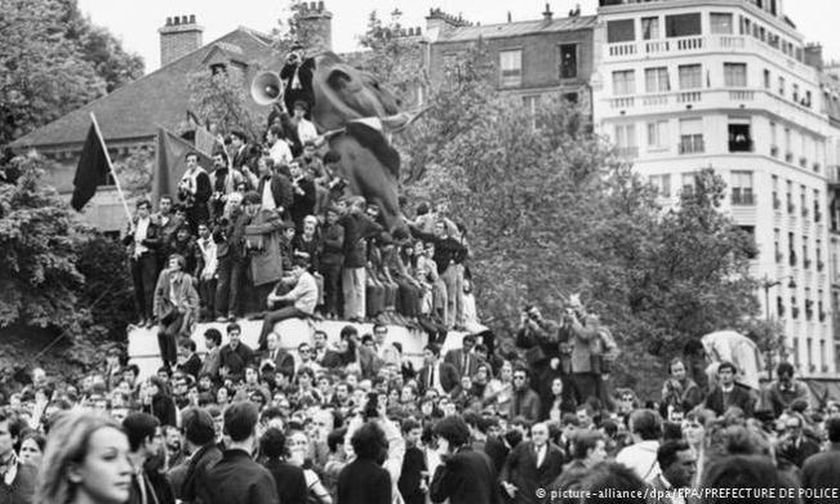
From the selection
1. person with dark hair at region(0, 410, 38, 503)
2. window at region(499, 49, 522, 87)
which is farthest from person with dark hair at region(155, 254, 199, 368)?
window at region(499, 49, 522, 87)

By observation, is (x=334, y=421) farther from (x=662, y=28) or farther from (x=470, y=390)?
(x=662, y=28)

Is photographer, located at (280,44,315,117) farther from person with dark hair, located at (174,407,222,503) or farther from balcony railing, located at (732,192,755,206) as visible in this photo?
balcony railing, located at (732,192,755,206)

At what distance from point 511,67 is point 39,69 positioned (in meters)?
36.3

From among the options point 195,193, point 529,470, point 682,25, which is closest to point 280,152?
point 195,193

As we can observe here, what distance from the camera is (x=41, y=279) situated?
56.8 m

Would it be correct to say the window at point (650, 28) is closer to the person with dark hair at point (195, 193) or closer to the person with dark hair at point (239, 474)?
the person with dark hair at point (195, 193)

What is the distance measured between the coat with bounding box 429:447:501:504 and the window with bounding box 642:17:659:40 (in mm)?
78567

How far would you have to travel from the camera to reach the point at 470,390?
31234mm

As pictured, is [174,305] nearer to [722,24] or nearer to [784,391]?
[784,391]

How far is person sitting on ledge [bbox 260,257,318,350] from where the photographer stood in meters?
33.5

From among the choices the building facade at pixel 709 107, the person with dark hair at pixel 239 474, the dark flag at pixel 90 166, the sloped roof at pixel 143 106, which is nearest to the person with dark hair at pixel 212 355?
the dark flag at pixel 90 166

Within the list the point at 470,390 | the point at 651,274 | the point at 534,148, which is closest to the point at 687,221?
the point at 651,274

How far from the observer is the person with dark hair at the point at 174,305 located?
3450 cm

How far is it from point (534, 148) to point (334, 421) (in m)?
38.0
